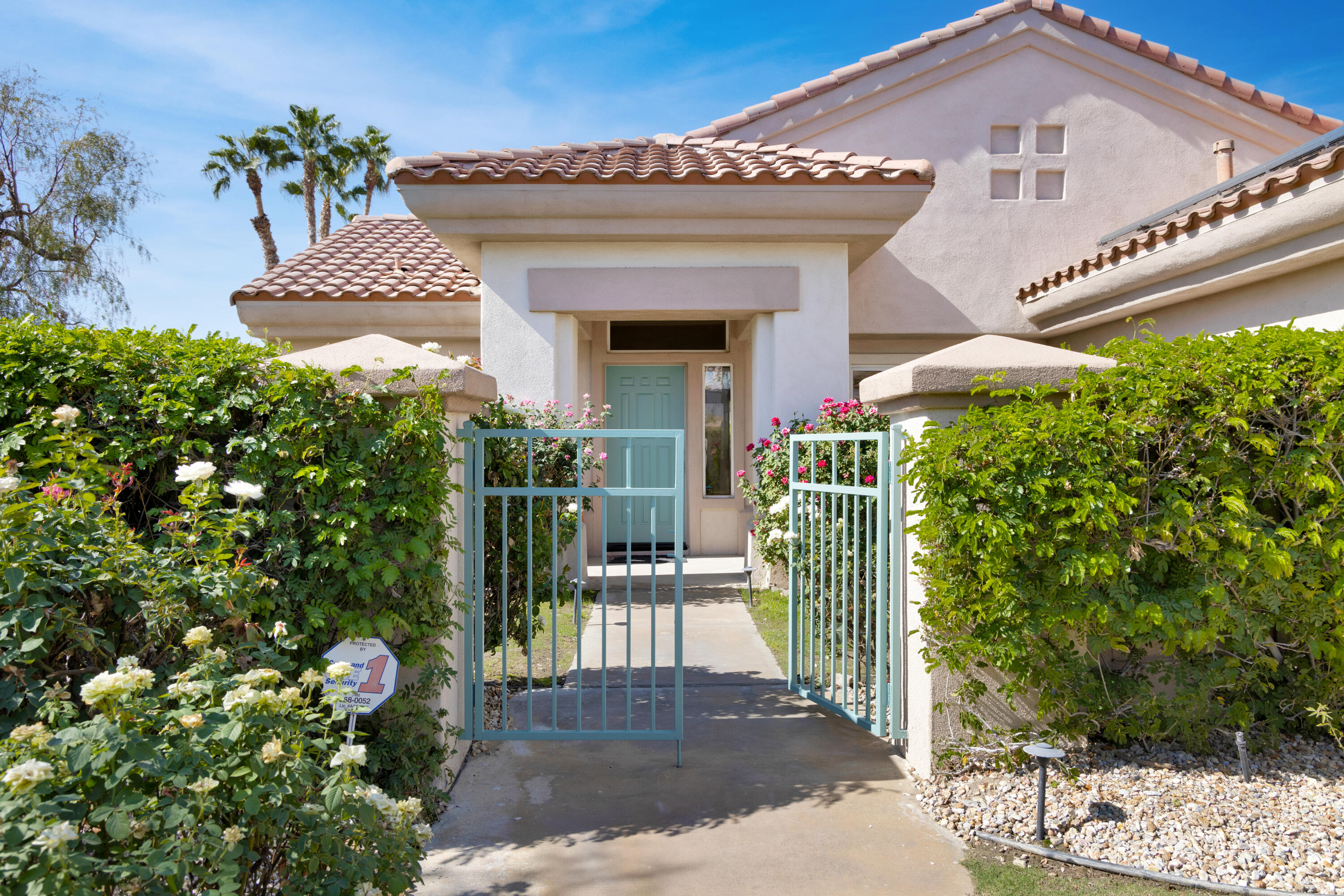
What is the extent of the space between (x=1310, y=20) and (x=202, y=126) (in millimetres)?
22441

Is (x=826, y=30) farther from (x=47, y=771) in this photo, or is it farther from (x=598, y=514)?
(x=47, y=771)

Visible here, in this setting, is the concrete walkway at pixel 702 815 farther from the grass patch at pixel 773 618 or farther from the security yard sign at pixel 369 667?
the grass patch at pixel 773 618

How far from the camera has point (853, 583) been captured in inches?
201

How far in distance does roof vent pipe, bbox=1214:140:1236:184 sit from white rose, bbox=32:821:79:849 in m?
12.0

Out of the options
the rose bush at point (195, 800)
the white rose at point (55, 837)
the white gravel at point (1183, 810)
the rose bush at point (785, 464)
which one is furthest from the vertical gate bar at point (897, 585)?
the white rose at point (55, 837)

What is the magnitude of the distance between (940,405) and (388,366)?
8.62ft

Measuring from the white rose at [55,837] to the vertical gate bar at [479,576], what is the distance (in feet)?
8.13

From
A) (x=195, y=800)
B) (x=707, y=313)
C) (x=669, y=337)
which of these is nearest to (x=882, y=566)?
(x=195, y=800)

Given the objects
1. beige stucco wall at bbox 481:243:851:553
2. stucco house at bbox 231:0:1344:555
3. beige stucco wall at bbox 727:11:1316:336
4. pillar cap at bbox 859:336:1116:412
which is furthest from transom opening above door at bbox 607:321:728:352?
pillar cap at bbox 859:336:1116:412

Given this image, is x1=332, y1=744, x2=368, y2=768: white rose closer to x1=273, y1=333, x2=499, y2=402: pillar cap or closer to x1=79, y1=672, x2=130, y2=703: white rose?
x1=79, y1=672, x2=130, y2=703: white rose

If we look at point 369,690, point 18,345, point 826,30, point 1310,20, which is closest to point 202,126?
point 826,30

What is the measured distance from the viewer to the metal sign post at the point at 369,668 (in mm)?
3217

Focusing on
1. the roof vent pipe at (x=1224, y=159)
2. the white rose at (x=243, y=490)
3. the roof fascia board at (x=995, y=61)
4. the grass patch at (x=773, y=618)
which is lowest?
the grass patch at (x=773, y=618)

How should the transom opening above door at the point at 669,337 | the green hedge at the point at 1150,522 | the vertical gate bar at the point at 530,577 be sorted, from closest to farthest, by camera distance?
1. the green hedge at the point at 1150,522
2. the vertical gate bar at the point at 530,577
3. the transom opening above door at the point at 669,337
